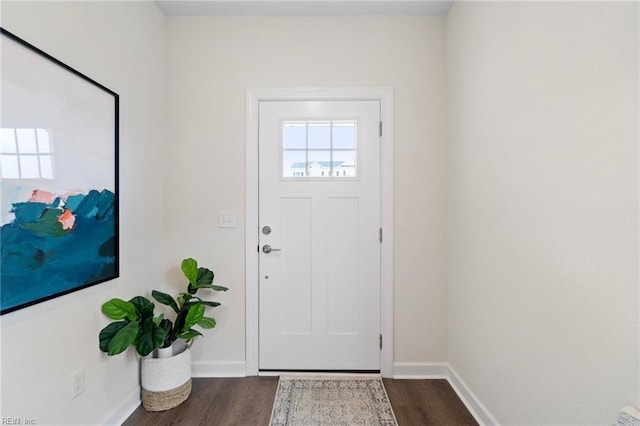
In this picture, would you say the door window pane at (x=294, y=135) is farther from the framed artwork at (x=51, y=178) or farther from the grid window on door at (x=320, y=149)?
the framed artwork at (x=51, y=178)

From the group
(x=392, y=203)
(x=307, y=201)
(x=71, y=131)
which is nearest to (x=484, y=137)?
(x=392, y=203)

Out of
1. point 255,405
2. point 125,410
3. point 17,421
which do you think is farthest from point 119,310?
point 255,405

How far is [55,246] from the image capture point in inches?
50.7

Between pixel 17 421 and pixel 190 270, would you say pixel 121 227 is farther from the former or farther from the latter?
pixel 17 421

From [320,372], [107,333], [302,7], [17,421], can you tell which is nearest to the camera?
[17,421]

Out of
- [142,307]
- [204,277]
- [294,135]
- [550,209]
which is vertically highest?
[294,135]

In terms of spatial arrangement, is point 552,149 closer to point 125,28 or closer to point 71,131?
point 71,131

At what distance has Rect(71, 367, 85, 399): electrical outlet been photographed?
4.61 ft

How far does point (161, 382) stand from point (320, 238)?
1.35 meters

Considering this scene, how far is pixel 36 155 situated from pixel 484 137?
216 cm

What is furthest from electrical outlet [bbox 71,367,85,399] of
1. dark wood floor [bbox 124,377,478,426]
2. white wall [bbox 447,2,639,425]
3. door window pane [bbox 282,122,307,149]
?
white wall [bbox 447,2,639,425]

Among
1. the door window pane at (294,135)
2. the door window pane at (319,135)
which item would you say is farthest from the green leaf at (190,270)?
the door window pane at (319,135)

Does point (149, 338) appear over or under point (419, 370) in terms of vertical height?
over

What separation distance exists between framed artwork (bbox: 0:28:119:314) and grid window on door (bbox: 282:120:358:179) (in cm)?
111
